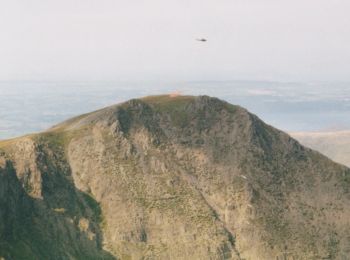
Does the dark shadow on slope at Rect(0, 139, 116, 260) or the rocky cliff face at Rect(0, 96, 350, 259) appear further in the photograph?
the rocky cliff face at Rect(0, 96, 350, 259)

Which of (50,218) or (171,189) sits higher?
(171,189)

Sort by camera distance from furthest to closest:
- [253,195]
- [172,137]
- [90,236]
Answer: [172,137]
[253,195]
[90,236]

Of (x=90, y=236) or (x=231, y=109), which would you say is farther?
(x=231, y=109)

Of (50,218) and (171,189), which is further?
(171,189)

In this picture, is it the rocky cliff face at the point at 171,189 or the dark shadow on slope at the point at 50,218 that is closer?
the dark shadow on slope at the point at 50,218

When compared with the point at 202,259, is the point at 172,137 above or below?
above

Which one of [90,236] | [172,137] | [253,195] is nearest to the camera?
[90,236]

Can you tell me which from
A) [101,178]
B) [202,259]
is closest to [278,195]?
[202,259]

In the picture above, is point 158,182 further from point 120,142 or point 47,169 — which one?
point 47,169
